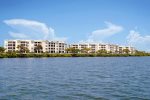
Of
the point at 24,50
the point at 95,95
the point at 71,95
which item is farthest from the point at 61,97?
the point at 24,50

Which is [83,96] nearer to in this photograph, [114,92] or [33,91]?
[114,92]

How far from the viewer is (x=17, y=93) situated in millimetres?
24391

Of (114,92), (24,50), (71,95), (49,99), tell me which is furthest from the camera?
(24,50)

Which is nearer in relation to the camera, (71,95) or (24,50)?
(71,95)

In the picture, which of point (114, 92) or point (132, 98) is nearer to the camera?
point (132, 98)

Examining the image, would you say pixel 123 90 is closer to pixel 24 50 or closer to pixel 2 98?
pixel 2 98

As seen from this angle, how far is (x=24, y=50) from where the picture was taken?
198250mm

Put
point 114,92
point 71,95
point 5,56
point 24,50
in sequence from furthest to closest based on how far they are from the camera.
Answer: point 24,50
point 5,56
point 114,92
point 71,95

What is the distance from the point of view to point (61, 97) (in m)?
22.7

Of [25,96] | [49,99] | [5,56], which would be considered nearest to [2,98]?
[25,96]

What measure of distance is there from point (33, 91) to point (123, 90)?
8174 millimetres

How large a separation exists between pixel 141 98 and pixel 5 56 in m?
137

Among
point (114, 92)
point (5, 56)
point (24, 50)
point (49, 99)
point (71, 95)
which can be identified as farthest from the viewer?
point (24, 50)

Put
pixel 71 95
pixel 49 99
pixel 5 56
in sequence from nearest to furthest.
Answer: pixel 49 99, pixel 71 95, pixel 5 56
